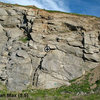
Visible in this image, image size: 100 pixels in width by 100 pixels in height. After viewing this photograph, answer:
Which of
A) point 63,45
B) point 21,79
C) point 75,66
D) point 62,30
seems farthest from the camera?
point 62,30

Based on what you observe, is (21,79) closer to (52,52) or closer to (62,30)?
(52,52)

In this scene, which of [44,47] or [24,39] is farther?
[24,39]

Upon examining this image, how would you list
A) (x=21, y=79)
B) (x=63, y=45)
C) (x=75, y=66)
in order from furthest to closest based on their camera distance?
1. (x=63, y=45)
2. (x=75, y=66)
3. (x=21, y=79)

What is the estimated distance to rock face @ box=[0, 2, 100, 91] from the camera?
2055 centimetres

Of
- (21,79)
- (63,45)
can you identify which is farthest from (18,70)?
(63,45)

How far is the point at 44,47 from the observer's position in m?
23.3

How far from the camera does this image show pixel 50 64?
2125 centimetres

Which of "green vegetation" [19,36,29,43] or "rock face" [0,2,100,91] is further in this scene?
"green vegetation" [19,36,29,43]

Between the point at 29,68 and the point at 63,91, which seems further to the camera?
the point at 29,68

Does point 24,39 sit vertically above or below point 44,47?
above

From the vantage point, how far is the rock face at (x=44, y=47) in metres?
20.5

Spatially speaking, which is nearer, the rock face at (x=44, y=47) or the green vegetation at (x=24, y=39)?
the rock face at (x=44, y=47)

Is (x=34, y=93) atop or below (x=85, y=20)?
below

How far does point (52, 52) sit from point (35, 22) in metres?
5.86
